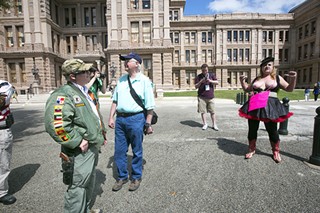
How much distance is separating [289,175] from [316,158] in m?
0.88

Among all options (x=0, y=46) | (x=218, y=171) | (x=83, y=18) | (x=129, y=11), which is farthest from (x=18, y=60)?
(x=218, y=171)

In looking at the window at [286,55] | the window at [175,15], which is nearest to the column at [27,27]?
the window at [175,15]

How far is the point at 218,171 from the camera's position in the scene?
3334 mm

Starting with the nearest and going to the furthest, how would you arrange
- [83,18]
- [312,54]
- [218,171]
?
[218,171] < [83,18] < [312,54]

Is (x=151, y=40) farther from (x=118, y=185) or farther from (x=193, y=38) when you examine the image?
(x=118, y=185)

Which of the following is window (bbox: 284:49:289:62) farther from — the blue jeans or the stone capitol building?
the blue jeans

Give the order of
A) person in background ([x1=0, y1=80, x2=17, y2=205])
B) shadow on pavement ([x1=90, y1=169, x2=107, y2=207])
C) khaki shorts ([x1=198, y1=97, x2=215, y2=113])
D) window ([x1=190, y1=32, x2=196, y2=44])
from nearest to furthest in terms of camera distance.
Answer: person in background ([x1=0, y1=80, x2=17, y2=205])
shadow on pavement ([x1=90, y1=169, x2=107, y2=207])
khaki shorts ([x1=198, y1=97, x2=215, y2=113])
window ([x1=190, y1=32, x2=196, y2=44])

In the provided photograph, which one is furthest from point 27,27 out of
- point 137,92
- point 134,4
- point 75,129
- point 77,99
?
point 75,129

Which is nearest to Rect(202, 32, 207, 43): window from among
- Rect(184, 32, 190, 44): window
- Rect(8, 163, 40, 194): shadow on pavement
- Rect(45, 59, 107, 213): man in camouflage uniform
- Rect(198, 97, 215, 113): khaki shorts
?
Rect(184, 32, 190, 44): window

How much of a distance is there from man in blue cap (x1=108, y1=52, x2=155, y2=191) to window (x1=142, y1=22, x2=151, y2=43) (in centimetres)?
2795

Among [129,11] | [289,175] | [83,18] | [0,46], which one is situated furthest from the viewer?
[83,18]

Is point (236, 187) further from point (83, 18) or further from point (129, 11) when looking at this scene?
point (83, 18)

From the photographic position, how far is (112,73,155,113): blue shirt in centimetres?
277

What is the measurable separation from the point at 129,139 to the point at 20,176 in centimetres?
225
